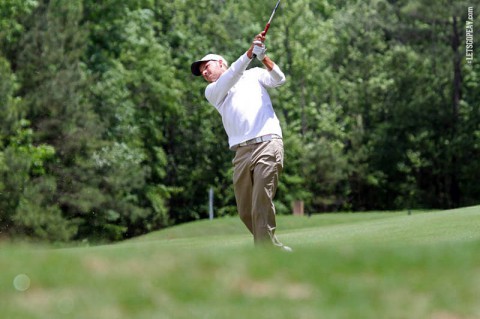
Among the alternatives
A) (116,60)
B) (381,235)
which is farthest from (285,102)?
(381,235)

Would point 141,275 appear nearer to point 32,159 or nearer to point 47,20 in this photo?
point 32,159

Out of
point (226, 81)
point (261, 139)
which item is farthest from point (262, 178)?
point (226, 81)

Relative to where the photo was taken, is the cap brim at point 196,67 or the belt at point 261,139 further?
the cap brim at point 196,67

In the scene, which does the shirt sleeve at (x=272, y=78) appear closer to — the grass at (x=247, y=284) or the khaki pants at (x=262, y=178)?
the khaki pants at (x=262, y=178)

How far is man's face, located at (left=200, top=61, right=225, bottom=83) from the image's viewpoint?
380 inches

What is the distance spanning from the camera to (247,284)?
528 centimetres

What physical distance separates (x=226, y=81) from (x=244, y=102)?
9.6 inches

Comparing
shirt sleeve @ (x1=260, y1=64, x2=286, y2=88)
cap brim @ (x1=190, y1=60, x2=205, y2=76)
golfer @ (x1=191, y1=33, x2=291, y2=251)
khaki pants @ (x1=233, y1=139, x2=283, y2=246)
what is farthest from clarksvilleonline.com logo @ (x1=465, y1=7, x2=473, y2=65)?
khaki pants @ (x1=233, y1=139, x2=283, y2=246)

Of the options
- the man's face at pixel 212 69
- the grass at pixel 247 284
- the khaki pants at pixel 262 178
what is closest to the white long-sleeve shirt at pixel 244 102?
the khaki pants at pixel 262 178

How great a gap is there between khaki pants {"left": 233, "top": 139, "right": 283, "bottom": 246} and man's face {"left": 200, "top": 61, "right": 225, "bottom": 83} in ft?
2.53

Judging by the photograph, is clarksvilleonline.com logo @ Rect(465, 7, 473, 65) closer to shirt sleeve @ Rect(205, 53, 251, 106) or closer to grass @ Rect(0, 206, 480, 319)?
shirt sleeve @ Rect(205, 53, 251, 106)

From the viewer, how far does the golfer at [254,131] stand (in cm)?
909

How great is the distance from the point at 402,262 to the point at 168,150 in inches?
1539

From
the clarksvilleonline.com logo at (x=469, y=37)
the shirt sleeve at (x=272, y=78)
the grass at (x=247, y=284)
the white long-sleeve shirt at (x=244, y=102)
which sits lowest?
the grass at (x=247, y=284)
